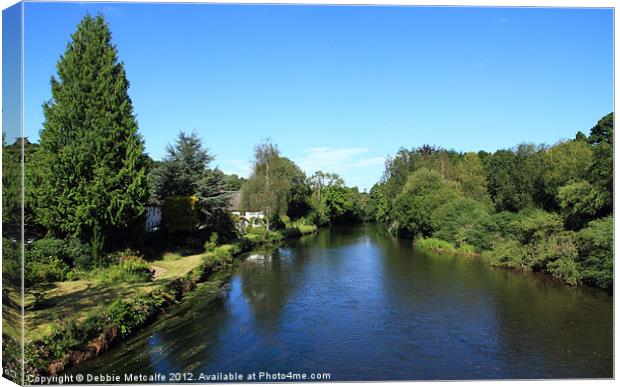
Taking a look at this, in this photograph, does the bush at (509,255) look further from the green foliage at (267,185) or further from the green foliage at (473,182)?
the green foliage at (267,185)

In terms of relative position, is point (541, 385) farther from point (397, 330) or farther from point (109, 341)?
point (109, 341)

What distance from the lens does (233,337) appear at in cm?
1395

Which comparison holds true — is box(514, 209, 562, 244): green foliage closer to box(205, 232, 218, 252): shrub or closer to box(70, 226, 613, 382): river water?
box(70, 226, 613, 382): river water

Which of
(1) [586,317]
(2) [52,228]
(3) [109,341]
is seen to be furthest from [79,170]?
(1) [586,317]

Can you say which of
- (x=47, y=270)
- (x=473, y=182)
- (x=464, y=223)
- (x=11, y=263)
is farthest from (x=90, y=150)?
(x=473, y=182)

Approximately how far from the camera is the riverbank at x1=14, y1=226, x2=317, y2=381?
35.1ft

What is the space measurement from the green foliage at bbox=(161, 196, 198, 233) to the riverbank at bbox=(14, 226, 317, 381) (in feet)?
16.3

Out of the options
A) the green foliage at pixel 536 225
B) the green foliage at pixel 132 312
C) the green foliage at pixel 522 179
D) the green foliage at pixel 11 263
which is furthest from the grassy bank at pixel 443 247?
the green foliage at pixel 11 263

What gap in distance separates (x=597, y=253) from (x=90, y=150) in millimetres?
21080

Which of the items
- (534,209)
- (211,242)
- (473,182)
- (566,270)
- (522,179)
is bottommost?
(566,270)

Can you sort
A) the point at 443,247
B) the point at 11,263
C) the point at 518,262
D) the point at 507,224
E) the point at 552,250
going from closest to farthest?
1. the point at 11,263
2. the point at 552,250
3. the point at 518,262
4. the point at 507,224
5. the point at 443,247

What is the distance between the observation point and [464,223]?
1325 inches

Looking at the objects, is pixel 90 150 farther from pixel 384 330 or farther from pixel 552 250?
pixel 552 250

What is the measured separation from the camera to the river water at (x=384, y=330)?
1159 centimetres
